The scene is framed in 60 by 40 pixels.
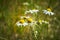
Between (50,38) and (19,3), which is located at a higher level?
(19,3)

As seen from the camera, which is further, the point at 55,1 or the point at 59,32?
the point at 55,1

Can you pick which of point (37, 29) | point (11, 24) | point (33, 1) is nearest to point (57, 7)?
point (33, 1)

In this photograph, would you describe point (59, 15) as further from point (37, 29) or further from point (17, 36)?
point (37, 29)

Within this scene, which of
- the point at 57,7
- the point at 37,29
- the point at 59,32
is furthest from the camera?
the point at 57,7

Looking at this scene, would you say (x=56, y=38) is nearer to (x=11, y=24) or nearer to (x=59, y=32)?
(x=59, y=32)

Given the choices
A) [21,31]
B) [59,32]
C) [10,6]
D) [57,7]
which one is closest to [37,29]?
[21,31]

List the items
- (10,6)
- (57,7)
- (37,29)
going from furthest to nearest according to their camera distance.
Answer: (57,7)
(10,6)
(37,29)
